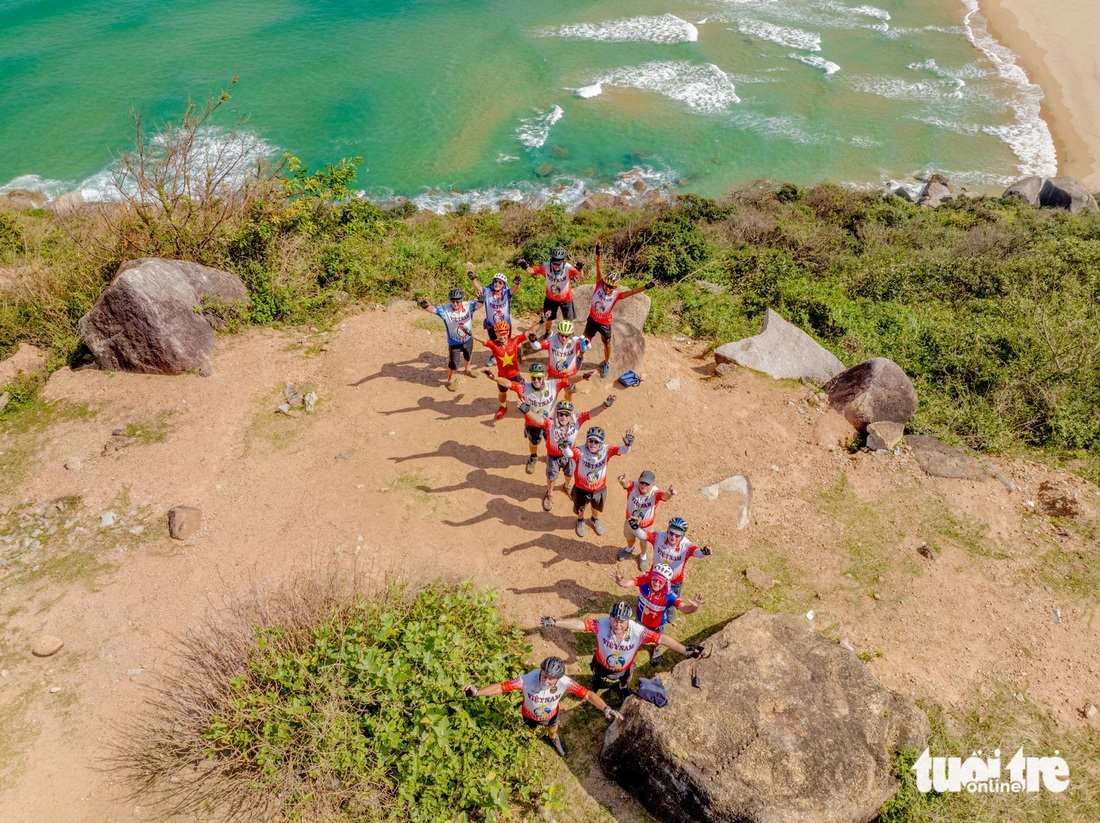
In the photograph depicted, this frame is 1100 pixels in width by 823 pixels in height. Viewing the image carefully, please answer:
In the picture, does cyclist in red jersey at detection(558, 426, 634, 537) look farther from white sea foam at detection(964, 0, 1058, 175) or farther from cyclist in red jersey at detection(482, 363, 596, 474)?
white sea foam at detection(964, 0, 1058, 175)

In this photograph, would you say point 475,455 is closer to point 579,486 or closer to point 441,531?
point 441,531

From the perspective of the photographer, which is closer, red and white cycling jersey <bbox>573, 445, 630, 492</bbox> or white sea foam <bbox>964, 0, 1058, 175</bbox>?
red and white cycling jersey <bbox>573, 445, 630, 492</bbox>

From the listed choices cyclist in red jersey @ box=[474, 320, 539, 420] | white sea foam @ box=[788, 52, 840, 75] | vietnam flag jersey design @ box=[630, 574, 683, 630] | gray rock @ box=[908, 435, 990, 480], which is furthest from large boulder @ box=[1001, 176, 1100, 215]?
vietnam flag jersey design @ box=[630, 574, 683, 630]

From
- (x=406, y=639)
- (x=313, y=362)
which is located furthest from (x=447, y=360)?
(x=406, y=639)

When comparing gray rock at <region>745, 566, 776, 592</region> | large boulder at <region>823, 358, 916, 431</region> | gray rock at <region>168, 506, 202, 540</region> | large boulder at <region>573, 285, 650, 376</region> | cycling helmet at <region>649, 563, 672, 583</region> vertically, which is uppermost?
cycling helmet at <region>649, 563, 672, 583</region>

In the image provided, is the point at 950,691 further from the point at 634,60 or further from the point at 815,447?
the point at 634,60

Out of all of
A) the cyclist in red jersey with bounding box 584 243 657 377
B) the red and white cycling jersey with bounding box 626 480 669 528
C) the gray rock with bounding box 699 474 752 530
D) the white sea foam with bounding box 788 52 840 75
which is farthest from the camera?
the white sea foam with bounding box 788 52 840 75
